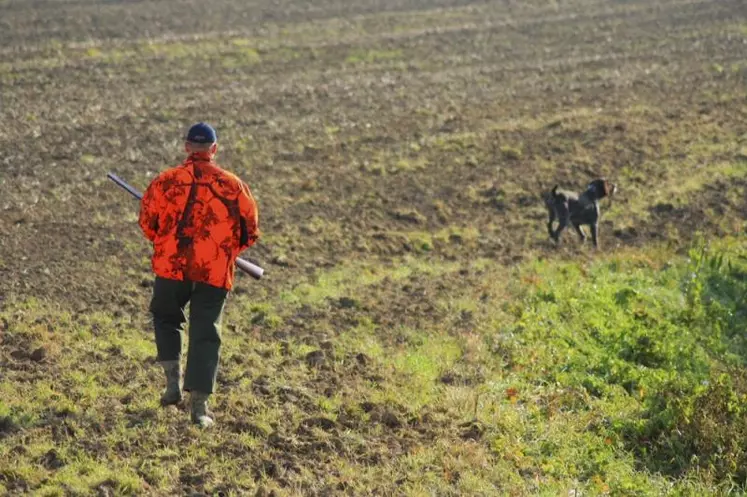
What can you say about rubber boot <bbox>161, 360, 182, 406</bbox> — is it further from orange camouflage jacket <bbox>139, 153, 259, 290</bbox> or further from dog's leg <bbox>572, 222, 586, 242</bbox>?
dog's leg <bbox>572, 222, 586, 242</bbox>

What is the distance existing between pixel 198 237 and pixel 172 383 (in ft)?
3.77

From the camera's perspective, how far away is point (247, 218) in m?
6.78

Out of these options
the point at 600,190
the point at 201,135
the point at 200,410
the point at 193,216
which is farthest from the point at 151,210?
the point at 600,190

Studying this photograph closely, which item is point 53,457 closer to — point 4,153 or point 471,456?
point 471,456

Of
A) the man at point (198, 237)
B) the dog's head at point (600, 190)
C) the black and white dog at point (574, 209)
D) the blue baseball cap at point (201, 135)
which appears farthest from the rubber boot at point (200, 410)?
the dog's head at point (600, 190)

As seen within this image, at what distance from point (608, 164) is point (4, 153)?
10.5 meters

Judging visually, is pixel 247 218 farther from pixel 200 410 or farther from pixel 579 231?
pixel 579 231

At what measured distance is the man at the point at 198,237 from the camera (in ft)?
21.9

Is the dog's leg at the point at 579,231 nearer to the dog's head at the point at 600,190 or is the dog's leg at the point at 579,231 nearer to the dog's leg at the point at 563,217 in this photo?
the dog's leg at the point at 563,217

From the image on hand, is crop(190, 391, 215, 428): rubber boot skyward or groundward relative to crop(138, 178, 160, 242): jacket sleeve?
groundward

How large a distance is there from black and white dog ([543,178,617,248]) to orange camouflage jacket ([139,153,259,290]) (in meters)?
8.01

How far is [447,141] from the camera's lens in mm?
18703

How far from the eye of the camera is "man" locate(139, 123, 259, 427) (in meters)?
6.67

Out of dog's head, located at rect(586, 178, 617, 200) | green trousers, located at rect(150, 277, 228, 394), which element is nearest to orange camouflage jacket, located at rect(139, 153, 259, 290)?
green trousers, located at rect(150, 277, 228, 394)
